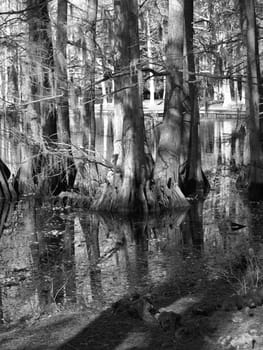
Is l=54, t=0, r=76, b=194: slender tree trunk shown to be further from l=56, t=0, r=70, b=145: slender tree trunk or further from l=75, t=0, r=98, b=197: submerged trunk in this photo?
l=75, t=0, r=98, b=197: submerged trunk

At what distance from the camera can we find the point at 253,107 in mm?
15734

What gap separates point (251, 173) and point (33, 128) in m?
5.44

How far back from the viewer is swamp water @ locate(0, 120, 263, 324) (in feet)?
24.3

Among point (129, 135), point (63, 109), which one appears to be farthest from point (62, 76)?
point (63, 109)

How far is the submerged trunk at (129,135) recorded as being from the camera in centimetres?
1393

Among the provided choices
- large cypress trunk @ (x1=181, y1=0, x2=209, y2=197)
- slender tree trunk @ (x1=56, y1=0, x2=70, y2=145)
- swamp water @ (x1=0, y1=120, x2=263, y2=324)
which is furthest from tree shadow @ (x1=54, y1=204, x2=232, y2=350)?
large cypress trunk @ (x1=181, y1=0, x2=209, y2=197)

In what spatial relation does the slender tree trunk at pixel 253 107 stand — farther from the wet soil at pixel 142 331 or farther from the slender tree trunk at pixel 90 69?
the wet soil at pixel 142 331

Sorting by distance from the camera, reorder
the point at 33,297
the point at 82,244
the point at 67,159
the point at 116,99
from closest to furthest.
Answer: the point at 33,297 → the point at 82,244 → the point at 67,159 → the point at 116,99

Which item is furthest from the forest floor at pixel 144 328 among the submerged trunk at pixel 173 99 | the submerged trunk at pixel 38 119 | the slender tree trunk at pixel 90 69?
the slender tree trunk at pixel 90 69

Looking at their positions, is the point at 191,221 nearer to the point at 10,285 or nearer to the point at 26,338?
the point at 10,285

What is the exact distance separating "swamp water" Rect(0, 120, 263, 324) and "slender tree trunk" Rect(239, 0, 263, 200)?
547 mm

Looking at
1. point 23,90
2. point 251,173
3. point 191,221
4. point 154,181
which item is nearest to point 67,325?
point 191,221

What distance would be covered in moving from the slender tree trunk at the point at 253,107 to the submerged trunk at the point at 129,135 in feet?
9.26

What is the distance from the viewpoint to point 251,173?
15555 mm
